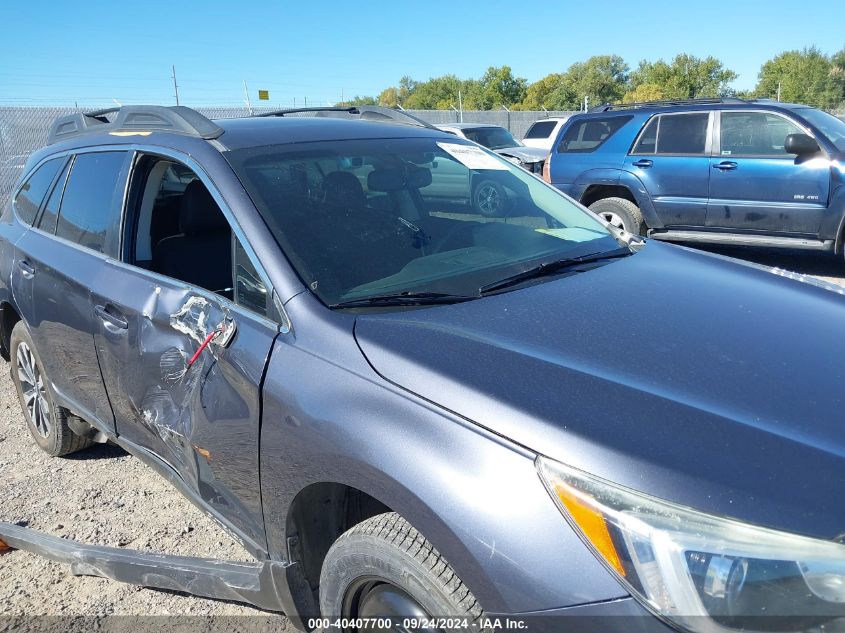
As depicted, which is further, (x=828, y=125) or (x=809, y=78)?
(x=809, y=78)

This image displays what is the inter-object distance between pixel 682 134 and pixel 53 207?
7.19 meters

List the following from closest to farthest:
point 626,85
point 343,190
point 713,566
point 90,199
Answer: point 713,566
point 343,190
point 90,199
point 626,85

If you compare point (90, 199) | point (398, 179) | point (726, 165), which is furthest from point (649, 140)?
point (90, 199)

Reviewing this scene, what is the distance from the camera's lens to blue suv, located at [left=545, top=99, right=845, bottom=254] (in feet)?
24.0

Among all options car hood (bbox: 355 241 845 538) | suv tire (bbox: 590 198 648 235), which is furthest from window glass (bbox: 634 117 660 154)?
car hood (bbox: 355 241 845 538)

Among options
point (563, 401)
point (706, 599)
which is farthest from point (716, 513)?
point (563, 401)

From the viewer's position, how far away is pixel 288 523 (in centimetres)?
205

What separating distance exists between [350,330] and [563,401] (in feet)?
2.08

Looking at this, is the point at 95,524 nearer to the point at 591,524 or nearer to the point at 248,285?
the point at 248,285

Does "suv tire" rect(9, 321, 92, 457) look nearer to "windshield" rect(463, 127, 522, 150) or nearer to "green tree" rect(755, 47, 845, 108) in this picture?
"windshield" rect(463, 127, 522, 150)

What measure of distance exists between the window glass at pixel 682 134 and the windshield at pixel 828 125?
1.06 metres

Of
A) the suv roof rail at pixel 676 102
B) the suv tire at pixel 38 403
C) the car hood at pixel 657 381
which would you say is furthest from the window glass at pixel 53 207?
the suv roof rail at pixel 676 102

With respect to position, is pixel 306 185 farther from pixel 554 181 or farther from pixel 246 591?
pixel 554 181

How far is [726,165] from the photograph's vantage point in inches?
314
